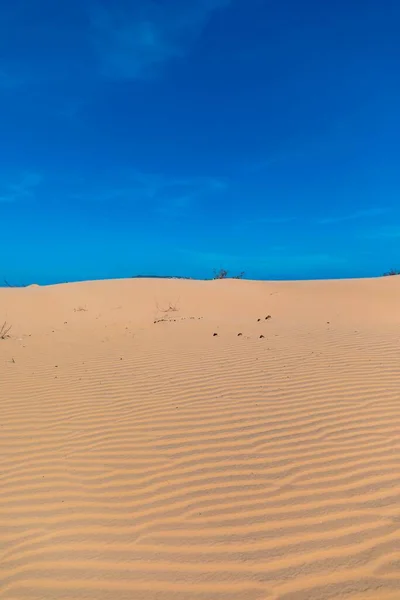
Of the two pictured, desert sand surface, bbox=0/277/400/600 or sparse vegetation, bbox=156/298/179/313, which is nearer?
desert sand surface, bbox=0/277/400/600

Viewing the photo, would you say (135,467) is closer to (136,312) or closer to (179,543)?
(179,543)

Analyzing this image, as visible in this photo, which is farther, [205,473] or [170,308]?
[170,308]

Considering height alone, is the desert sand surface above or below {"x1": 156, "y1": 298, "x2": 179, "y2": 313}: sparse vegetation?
below

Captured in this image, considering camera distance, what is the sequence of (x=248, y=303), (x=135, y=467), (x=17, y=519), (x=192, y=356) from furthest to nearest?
(x=248, y=303) < (x=192, y=356) < (x=135, y=467) < (x=17, y=519)

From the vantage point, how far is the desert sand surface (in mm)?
2289

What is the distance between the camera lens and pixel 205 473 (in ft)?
10.8

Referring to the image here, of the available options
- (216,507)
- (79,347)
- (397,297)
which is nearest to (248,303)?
(397,297)

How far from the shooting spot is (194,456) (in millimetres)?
3562

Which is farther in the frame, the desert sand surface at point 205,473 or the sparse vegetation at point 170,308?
the sparse vegetation at point 170,308

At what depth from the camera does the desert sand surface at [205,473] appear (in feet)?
7.51

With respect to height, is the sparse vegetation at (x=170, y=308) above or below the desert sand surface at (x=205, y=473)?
above

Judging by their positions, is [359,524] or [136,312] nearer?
[359,524]

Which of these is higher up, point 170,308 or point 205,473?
point 170,308

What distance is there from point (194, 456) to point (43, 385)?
3.33 meters
